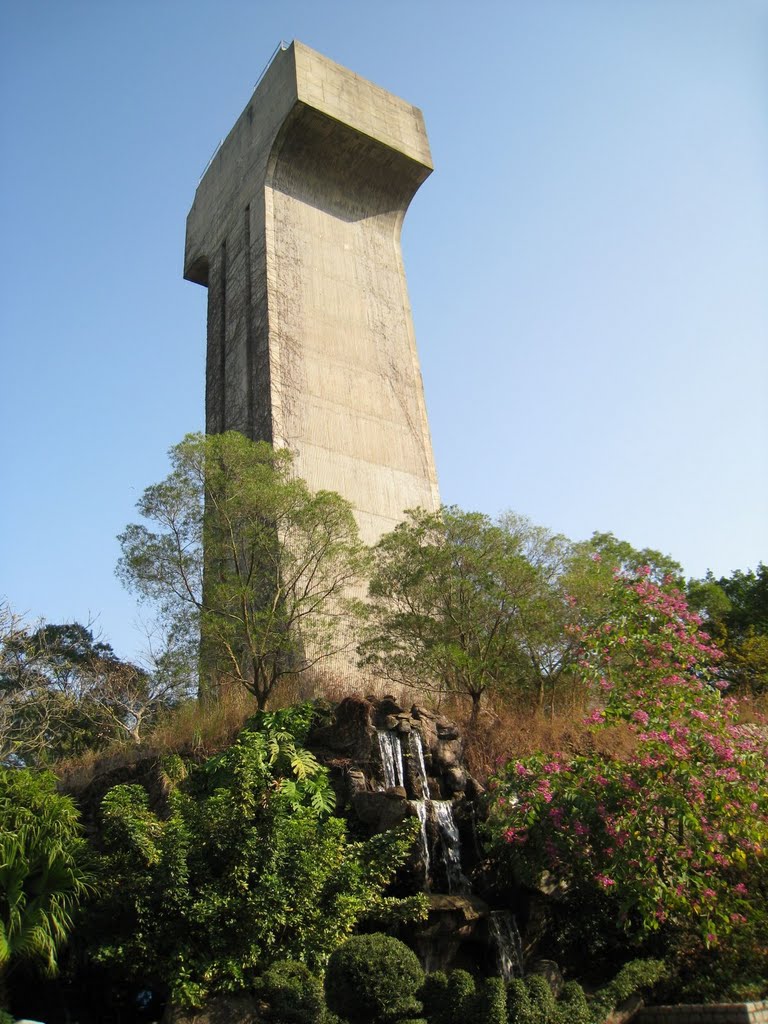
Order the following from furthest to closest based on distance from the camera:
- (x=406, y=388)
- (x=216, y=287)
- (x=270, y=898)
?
(x=216, y=287), (x=406, y=388), (x=270, y=898)

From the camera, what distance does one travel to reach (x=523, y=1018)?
6.58 meters

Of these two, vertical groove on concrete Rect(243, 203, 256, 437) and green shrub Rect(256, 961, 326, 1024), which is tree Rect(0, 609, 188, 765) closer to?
vertical groove on concrete Rect(243, 203, 256, 437)

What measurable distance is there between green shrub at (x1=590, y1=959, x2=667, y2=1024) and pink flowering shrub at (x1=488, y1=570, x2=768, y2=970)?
14.5 inches

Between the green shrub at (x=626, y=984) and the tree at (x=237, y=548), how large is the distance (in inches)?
249

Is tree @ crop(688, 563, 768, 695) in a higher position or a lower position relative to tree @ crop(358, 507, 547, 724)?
higher

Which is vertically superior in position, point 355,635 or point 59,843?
point 355,635

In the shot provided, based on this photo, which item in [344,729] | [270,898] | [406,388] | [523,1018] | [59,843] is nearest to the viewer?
[523,1018]

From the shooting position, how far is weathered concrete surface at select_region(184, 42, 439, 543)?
1830cm

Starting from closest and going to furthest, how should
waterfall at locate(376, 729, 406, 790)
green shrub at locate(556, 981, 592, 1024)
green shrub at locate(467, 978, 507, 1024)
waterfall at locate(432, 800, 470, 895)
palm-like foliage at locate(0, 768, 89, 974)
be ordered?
green shrub at locate(467, 978, 507, 1024)
green shrub at locate(556, 981, 592, 1024)
palm-like foliage at locate(0, 768, 89, 974)
waterfall at locate(432, 800, 470, 895)
waterfall at locate(376, 729, 406, 790)

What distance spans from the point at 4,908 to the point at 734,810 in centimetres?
667

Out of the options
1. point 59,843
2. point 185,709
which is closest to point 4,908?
point 59,843

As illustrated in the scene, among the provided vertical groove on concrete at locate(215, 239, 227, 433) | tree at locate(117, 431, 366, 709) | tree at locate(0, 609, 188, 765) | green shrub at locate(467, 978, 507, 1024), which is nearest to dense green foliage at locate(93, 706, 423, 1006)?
green shrub at locate(467, 978, 507, 1024)

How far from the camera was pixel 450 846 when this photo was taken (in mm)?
9633

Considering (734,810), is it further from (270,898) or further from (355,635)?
(355,635)
